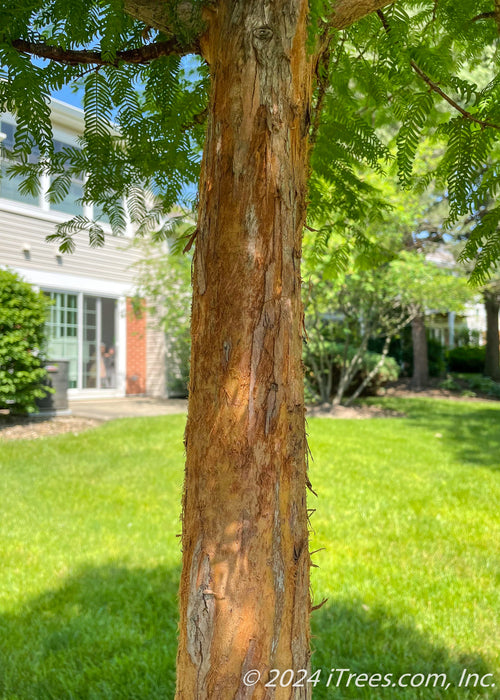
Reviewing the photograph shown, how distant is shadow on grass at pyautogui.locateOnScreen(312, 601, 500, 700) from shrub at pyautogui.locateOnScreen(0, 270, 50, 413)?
6781 millimetres

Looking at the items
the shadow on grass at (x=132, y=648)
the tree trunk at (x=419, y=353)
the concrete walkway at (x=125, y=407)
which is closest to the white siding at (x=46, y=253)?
the concrete walkway at (x=125, y=407)

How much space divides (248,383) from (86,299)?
1257cm

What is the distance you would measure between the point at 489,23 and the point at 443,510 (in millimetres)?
→ 4265

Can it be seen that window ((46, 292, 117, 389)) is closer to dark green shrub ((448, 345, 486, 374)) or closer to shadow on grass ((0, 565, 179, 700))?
shadow on grass ((0, 565, 179, 700))

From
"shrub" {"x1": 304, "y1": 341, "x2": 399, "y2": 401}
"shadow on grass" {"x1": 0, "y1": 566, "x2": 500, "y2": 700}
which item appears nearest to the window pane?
"shrub" {"x1": 304, "y1": 341, "x2": 399, "y2": 401}

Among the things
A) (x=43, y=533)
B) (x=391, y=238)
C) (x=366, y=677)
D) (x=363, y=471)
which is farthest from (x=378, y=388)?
(x=366, y=677)

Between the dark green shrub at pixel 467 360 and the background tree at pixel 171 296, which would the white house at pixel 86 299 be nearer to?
the background tree at pixel 171 296

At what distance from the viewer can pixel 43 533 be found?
472 cm

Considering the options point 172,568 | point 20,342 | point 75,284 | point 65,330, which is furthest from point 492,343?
point 172,568

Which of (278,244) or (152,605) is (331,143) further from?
(152,605)

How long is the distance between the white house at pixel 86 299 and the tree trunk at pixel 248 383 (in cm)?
1013

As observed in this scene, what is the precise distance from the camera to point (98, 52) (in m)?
1.85

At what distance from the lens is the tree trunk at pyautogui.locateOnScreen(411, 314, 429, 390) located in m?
16.2

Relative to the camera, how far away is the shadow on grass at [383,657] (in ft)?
8.59
